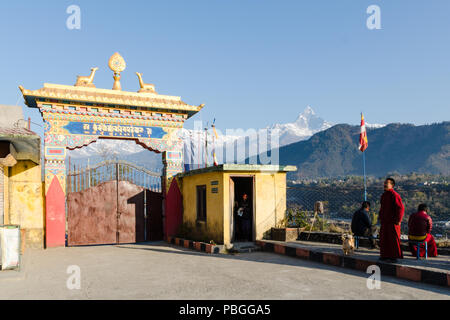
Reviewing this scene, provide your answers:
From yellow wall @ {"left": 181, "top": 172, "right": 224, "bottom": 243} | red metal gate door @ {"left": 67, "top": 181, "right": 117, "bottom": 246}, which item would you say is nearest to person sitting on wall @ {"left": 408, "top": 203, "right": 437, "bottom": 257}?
yellow wall @ {"left": 181, "top": 172, "right": 224, "bottom": 243}

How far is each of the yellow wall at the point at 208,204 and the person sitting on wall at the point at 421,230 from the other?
17.0ft

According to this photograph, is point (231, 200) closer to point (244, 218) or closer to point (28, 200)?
point (244, 218)

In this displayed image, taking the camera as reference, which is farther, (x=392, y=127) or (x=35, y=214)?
(x=392, y=127)

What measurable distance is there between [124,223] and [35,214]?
2971mm

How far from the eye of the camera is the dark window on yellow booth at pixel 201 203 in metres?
13.2

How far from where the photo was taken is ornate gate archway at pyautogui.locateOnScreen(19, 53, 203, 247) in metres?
13.1

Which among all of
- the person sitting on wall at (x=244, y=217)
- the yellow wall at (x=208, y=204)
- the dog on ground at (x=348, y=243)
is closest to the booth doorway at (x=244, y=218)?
the person sitting on wall at (x=244, y=217)

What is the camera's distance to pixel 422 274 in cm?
723

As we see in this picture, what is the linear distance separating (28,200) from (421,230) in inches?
451
